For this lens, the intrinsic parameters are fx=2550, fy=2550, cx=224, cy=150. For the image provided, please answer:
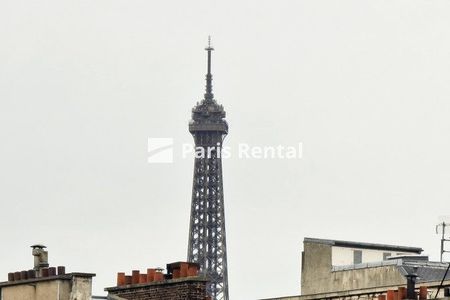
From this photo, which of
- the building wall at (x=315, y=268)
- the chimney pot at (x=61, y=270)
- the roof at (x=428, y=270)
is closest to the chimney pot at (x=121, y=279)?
the chimney pot at (x=61, y=270)

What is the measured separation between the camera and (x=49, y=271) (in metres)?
52.7

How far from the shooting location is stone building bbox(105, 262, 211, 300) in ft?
172

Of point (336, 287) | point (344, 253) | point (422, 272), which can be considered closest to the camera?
point (422, 272)

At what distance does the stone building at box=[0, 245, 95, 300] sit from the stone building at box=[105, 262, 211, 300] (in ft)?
5.55

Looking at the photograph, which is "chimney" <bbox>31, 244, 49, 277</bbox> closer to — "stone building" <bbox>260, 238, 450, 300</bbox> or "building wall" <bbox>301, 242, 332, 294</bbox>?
"stone building" <bbox>260, 238, 450, 300</bbox>

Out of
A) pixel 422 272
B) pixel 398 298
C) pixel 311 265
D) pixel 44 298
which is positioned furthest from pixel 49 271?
pixel 311 265

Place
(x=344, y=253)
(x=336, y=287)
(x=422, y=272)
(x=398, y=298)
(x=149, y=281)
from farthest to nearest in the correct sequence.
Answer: (x=344, y=253) → (x=336, y=287) → (x=422, y=272) → (x=149, y=281) → (x=398, y=298)

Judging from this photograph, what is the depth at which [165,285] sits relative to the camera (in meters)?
53.3

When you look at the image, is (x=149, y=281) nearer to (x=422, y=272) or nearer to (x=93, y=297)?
(x=93, y=297)

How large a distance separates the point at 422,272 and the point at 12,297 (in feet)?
52.9

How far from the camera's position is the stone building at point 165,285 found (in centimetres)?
5250

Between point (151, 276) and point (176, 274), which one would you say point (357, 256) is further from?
point (176, 274)

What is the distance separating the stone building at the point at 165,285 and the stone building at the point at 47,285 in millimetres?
1692

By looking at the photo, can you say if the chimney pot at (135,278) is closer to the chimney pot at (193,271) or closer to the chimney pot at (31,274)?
the chimney pot at (193,271)
